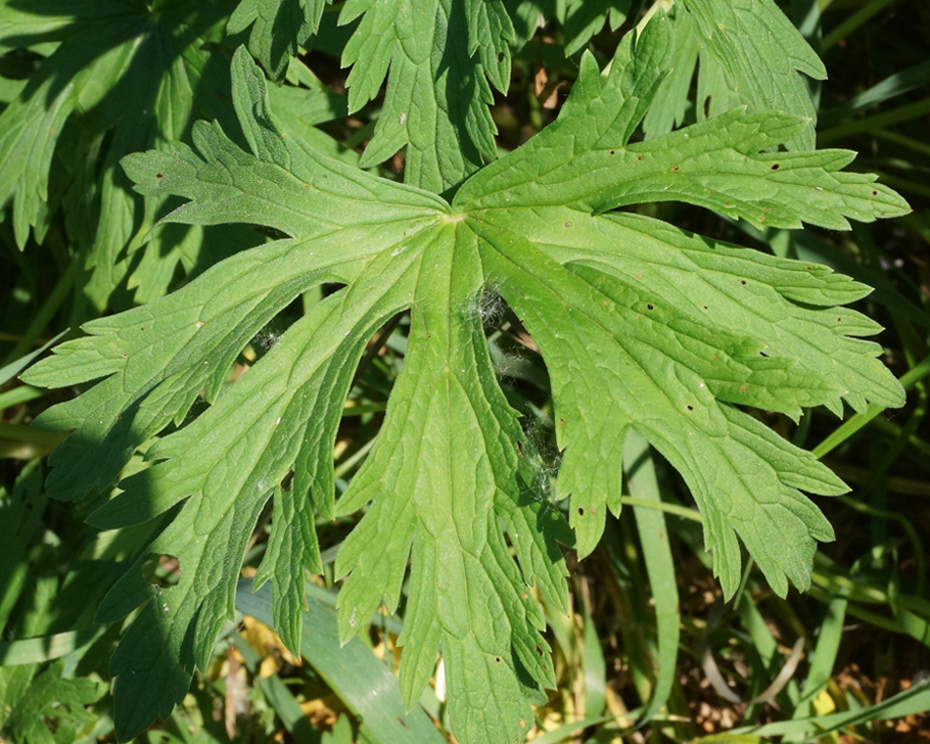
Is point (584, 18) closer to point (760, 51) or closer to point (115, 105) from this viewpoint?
point (760, 51)

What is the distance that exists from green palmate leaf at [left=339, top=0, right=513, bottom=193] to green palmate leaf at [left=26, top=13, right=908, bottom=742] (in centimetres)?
5

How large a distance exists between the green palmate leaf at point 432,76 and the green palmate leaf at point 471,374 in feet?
0.16

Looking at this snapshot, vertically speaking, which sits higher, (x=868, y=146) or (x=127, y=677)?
(x=127, y=677)

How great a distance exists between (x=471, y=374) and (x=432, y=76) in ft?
1.82

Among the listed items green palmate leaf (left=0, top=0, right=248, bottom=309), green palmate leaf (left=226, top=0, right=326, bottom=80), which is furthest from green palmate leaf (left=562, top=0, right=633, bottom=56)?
green palmate leaf (left=0, top=0, right=248, bottom=309)

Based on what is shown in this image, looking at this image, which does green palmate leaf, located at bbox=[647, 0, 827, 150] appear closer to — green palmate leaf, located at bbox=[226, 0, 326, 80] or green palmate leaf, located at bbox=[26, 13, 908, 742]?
green palmate leaf, located at bbox=[26, 13, 908, 742]

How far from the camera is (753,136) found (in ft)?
4.66

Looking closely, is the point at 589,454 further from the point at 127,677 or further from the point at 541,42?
the point at 541,42

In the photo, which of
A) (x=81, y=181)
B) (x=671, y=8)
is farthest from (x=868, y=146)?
(x=81, y=181)

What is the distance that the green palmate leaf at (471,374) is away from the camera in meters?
1.42

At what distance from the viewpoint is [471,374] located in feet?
4.92

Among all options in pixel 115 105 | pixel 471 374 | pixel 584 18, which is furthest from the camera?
pixel 115 105

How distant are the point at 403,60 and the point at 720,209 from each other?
2.06 ft

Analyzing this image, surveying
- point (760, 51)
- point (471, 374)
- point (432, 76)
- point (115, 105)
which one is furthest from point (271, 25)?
point (760, 51)
